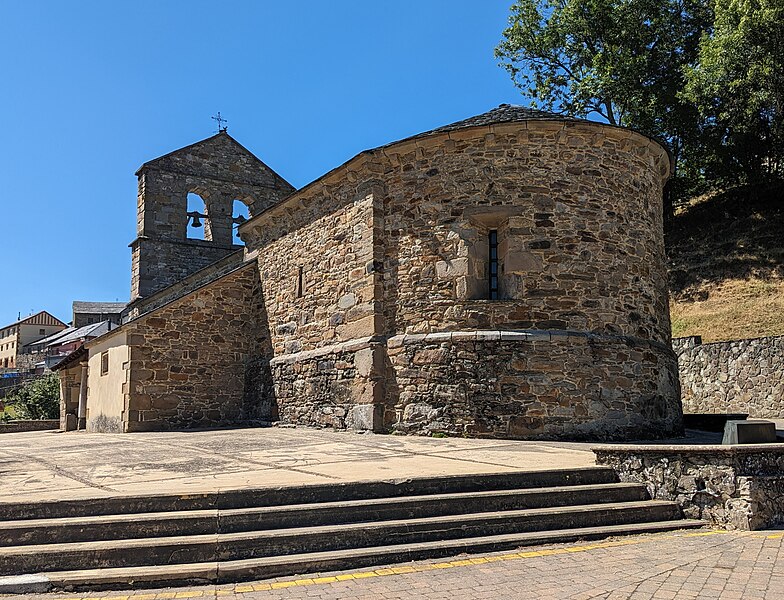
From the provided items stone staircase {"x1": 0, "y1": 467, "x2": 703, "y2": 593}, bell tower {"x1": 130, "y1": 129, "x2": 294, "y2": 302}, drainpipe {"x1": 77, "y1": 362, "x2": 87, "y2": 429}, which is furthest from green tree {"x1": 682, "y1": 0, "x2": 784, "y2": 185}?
drainpipe {"x1": 77, "y1": 362, "x2": 87, "y2": 429}

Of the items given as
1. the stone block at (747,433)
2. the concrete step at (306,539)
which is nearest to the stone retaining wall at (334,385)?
the concrete step at (306,539)

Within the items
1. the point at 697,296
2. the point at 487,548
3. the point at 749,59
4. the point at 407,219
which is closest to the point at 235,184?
the point at 407,219

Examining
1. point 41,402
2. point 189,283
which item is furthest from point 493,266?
point 41,402

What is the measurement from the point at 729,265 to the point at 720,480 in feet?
70.1

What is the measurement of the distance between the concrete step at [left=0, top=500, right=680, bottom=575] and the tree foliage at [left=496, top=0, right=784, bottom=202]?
2269cm

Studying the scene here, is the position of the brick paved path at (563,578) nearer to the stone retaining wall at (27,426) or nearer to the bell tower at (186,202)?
the stone retaining wall at (27,426)

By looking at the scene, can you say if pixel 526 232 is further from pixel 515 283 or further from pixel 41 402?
pixel 41 402

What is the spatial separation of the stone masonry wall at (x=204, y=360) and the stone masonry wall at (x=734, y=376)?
1223 cm

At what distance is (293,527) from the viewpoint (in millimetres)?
5125

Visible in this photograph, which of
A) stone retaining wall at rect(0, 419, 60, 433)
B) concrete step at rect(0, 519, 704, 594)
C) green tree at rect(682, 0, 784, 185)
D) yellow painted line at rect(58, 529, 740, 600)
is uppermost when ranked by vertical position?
green tree at rect(682, 0, 784, 185)

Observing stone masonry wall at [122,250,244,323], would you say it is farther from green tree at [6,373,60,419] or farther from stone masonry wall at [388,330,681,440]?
stone masonry wall at [388,330,681,440]

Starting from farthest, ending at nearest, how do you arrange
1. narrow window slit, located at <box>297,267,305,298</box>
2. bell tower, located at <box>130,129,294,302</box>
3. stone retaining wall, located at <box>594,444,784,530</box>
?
bell tower, located at <box>130,129,294,302</box> < narrow window slit, located at <box>297,267,305,298</box> < stone retaining wall, located at <box>594,444,784,530</box>

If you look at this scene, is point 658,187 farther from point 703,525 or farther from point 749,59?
point 749,59

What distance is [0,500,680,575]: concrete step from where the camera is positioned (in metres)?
4.49
